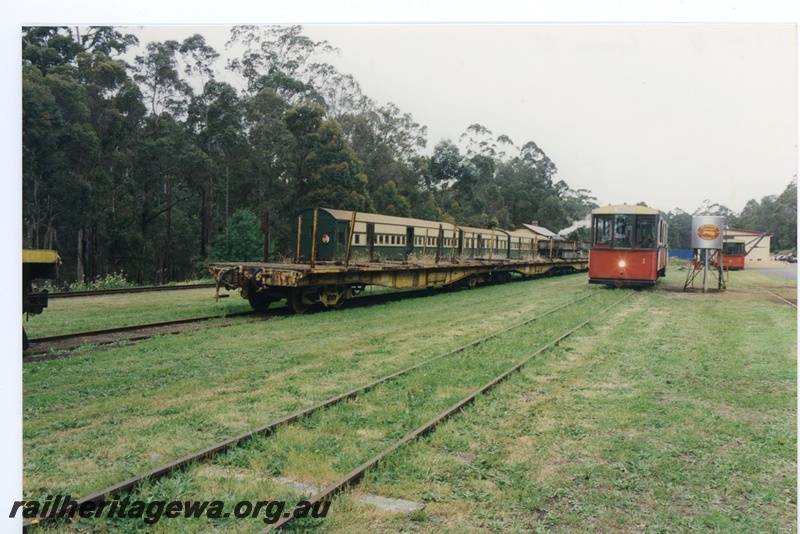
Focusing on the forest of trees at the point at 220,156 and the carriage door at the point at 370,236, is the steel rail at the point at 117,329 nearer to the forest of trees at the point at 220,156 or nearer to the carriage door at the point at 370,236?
the forest of trees at the point at 220,156

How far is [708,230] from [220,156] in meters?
9.41

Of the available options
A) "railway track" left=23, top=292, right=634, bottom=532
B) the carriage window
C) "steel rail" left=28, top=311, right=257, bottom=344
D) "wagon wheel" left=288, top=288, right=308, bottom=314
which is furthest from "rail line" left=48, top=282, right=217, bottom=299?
the carriage window

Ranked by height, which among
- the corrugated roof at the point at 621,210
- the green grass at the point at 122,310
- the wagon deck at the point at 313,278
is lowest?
the green grass at the point at 122,310

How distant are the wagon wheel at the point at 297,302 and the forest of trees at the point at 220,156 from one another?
2032mm

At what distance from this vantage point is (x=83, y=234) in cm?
1575

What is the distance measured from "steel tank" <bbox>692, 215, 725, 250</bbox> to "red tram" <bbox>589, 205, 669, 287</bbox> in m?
8.04

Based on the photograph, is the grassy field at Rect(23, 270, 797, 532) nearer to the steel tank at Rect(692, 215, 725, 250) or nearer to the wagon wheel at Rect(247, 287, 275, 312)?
the steel tank at Rect(692, 215, 725, 250)

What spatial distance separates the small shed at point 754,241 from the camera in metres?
6.35

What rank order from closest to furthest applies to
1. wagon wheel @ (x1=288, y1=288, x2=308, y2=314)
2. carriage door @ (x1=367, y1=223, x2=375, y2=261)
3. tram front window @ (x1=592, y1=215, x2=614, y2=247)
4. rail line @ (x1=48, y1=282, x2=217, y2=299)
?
1. wagon wheel @ (x1=288, y1=288, x2=308, y2=314)
2. rail line @ (x1=48, y1=282, x2=217, y2=299)
3. carriage door @ (x1=367, y1=223, x2=375, y2=261)
4. tram front window @ (x1=592, y1=215, x2=614, y2=247)

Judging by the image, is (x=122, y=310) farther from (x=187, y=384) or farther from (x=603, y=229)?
(x=603, y=229)

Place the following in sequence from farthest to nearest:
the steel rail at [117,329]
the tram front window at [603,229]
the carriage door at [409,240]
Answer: the tram front window at [603,229] → the carriage door at [409,240] → the steel rail at [117,329]

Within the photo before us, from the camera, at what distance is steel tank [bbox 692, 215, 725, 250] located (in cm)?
770

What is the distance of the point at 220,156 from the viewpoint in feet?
38.0

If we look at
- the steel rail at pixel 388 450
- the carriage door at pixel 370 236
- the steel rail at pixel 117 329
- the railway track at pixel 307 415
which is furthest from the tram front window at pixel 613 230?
the steel rail at pixel 117 329
